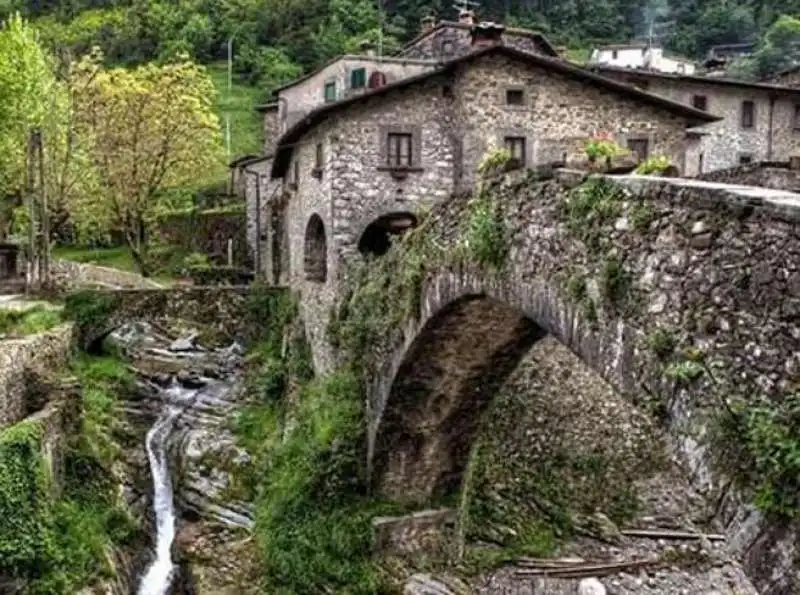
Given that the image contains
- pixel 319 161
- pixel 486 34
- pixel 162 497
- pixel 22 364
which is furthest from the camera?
pixel 486 34

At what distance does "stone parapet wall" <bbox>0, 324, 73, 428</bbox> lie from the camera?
18062 millimetres

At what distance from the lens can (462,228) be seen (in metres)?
12.4

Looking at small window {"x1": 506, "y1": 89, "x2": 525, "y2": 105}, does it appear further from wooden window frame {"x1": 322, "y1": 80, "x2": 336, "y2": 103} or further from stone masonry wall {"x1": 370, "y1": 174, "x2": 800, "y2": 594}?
wooden window frame {"x1": 322, "y1": 80, "x2": 336, "y2": 103}

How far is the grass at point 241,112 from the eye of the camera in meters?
66.5

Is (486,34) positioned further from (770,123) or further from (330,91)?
(770,123)

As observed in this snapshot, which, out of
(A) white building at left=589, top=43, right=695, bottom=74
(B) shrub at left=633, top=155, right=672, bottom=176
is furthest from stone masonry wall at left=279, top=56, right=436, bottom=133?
(A) white building at left=589, top=43, right=695, bottom=74

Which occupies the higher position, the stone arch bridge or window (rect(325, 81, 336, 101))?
window (rect(325, 81, 336, 101))

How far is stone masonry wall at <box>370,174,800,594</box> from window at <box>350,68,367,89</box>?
71.8 feet

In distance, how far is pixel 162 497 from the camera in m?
20.5

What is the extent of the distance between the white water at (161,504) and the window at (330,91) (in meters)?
13.2

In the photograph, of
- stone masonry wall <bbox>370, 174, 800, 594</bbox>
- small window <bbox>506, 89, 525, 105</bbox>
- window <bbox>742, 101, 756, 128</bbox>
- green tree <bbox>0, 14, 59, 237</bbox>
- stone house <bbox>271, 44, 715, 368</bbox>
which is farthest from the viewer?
window <bbox>742, 101, 756, 128</bbox>

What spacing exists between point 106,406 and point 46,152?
558 inches

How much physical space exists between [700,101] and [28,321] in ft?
86.4

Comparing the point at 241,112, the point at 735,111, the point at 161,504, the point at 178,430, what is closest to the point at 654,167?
the point at 161,504
